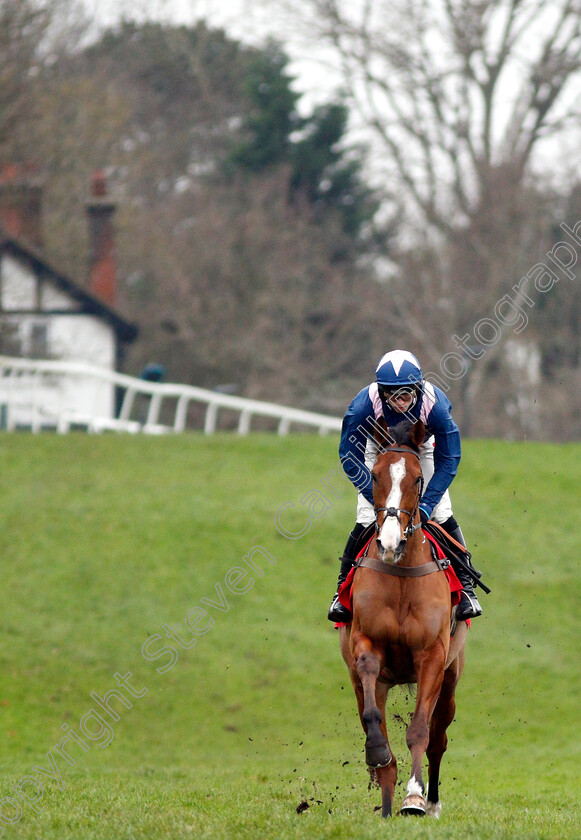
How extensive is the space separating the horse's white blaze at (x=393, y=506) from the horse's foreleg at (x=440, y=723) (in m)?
1.93

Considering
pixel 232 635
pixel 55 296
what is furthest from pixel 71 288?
pixel 232 635

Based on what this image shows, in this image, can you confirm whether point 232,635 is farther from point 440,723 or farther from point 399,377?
point 399,377

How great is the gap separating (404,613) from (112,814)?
2.20 meters

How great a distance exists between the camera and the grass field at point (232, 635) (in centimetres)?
1020

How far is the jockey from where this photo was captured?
724 centimetres

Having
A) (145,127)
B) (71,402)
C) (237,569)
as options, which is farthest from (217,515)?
(145,127)

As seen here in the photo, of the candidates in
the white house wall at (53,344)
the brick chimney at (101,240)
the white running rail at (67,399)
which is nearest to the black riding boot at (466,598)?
the white running rail at (67,399)

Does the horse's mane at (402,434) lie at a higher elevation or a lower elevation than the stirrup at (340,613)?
higher

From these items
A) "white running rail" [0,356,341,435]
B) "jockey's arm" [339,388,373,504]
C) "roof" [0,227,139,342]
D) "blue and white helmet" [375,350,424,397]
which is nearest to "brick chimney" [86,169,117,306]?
"roof" [0,227,139,342]

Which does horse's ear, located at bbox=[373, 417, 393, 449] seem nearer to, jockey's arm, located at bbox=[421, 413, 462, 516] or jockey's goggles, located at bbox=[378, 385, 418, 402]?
jockey's goggles, located at bbox=[378, 385, 418, 402]

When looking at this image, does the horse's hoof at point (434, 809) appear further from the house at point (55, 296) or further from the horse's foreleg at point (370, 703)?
the house at point (55, 296)

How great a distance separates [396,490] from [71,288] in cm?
2902

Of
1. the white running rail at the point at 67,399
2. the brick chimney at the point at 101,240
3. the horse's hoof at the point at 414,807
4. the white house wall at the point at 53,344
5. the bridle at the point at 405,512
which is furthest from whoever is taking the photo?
the brick chimney at the point at 101,240

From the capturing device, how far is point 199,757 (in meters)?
12.4
